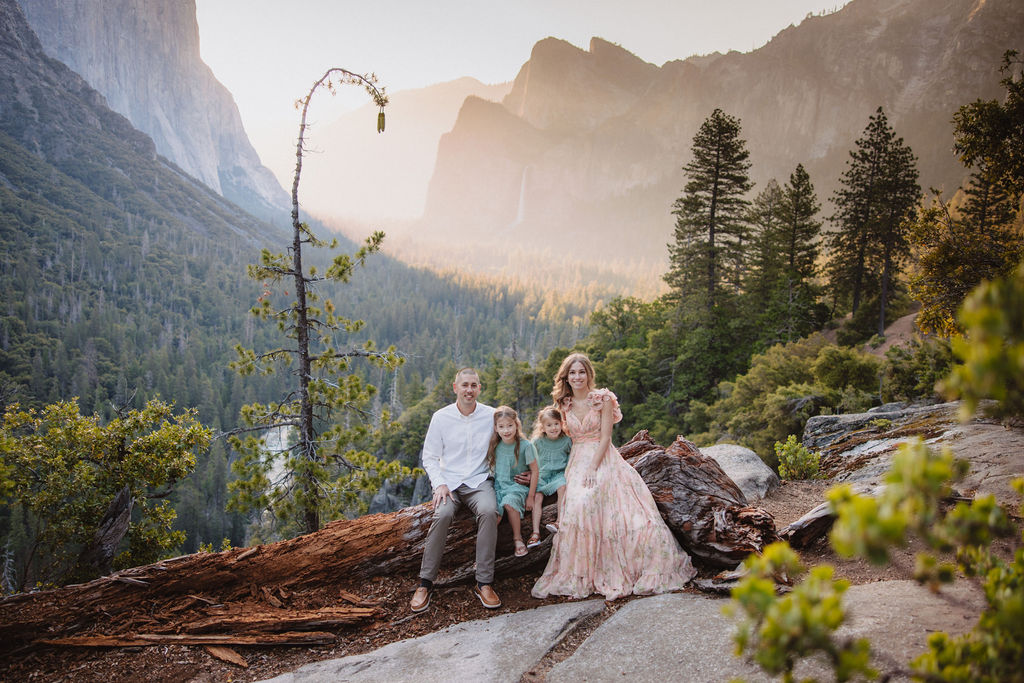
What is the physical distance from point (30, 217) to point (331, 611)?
555 feet

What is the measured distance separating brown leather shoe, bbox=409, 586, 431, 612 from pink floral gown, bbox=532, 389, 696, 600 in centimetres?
118

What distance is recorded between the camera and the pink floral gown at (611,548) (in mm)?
5078

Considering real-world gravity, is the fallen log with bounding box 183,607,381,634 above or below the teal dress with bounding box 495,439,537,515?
below

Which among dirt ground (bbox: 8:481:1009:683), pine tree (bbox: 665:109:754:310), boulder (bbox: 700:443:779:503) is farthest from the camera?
pine tree (bbox: 665:109:754:310)

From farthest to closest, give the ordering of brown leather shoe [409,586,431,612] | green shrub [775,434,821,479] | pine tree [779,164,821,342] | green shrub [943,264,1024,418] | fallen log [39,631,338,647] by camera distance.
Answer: pine tree [779,164,821,342]
green shrub [775,434,821,479]
brown leather shoe [409,586,431,612]
fallen log [39,631,338,647]
green shrub [943,264,1024,418]

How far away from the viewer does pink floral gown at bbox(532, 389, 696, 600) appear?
200 inches

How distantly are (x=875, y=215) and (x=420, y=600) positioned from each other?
31838mm

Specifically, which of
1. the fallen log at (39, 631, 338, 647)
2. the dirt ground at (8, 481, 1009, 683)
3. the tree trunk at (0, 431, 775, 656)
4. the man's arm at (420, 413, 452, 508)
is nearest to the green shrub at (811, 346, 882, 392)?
the tree trunk at (0, 431, 775, 656)

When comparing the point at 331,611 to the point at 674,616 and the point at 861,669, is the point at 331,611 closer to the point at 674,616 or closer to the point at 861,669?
the point at 674,616

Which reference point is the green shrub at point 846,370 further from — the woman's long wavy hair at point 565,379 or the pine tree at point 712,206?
the woman's long wavy hair at point 565,379

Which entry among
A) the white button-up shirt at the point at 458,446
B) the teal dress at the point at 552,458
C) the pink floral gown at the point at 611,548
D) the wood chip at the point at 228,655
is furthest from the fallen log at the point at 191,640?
the teal dress at the point at 552,458

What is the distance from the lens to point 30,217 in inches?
4779

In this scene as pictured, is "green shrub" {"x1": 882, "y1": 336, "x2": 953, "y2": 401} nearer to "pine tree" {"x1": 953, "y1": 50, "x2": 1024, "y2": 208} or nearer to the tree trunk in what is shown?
"pine tree" {"x1": 953, "y1": 50, "x2": 1024, "y2": 208}

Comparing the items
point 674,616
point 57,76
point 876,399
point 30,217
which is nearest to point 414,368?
point 876,399
